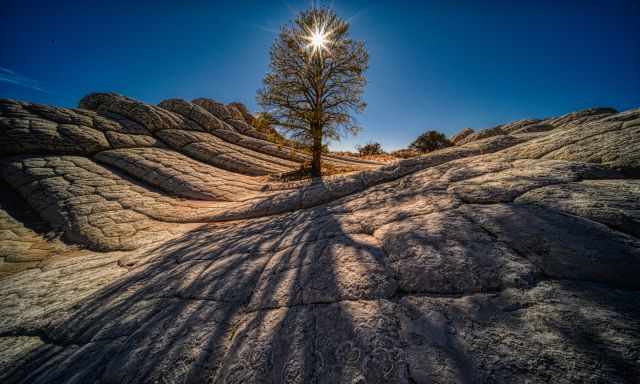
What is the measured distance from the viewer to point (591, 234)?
1320 mm

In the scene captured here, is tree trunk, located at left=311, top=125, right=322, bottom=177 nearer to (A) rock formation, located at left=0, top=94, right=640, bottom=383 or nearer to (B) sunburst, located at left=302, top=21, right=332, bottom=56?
(B) sunburst, located at left=302, top=21, right=332, bottom=56

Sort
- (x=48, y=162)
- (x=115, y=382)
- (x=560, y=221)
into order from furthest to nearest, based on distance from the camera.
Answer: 1. (x=48, y=162)
2. (x=560, y=221)
3. (x=115, y=382)

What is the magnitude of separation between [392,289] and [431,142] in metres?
21.5

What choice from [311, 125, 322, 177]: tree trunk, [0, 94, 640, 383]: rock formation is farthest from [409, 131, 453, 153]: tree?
[0, 94, 640, 383]: rock formation

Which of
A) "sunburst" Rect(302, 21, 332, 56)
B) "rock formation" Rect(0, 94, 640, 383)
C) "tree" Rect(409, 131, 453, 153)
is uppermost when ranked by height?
"sunburst" Rect(302, 21, 332, 56)

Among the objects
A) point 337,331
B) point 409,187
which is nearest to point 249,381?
point 337,331

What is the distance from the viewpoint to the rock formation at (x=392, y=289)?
0.93 m

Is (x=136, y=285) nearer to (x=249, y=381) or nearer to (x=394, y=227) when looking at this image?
(x=249, y=381)

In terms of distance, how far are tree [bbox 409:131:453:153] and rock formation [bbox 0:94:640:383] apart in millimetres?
17148

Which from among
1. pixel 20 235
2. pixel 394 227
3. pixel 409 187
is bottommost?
pixel 20 235

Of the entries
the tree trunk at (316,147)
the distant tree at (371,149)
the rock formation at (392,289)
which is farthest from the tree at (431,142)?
the rock formation at (392,289)

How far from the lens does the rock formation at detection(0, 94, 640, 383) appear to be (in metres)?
0.93

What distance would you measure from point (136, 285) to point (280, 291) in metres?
2.03

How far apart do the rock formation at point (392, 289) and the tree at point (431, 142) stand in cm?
1715
